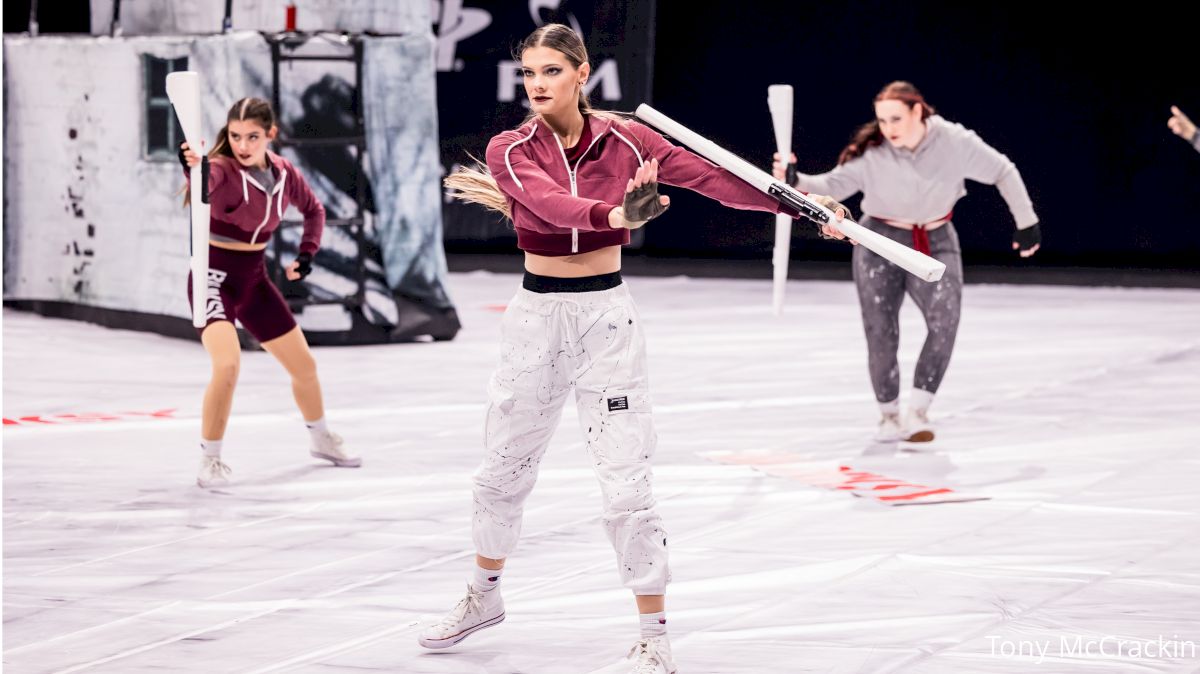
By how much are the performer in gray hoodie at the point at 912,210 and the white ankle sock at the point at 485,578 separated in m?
3.49

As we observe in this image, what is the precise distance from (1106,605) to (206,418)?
3821mm

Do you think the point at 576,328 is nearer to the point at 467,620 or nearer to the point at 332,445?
the point at 467,620

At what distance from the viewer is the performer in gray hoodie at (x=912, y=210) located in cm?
765

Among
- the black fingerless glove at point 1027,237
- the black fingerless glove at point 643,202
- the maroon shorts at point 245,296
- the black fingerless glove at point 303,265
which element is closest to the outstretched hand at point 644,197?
the black fingerless glove at point 643,202

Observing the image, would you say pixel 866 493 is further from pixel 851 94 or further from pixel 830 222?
pixel 851 94

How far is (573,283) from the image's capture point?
14.3 feet

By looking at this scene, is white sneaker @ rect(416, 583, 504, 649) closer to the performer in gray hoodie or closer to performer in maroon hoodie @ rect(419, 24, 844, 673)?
performer in maroon hoodie @ rect(419, 24, 844, 673)

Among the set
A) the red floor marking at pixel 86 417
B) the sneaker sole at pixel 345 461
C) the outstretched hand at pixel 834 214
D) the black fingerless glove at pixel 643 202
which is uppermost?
the black fingerless glove at pixel 643 202

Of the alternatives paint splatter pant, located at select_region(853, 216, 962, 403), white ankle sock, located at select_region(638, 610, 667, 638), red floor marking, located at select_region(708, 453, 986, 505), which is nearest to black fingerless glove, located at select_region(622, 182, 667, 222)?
white ankle sock, located at select_region(638, 610, 667, 638)

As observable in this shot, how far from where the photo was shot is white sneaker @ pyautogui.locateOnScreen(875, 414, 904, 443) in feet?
25.7

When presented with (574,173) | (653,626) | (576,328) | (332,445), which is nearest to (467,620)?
(653,626)

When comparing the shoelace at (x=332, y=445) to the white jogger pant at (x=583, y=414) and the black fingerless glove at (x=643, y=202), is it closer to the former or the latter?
the white jogger pant at (x=583, y=414)

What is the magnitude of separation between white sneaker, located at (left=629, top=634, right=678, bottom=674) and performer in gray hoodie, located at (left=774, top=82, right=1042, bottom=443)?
372 centimetres

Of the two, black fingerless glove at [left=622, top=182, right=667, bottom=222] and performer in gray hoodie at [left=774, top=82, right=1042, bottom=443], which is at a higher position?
black fingerless glove at [left=622, top=182, right=667, bottom=222]
